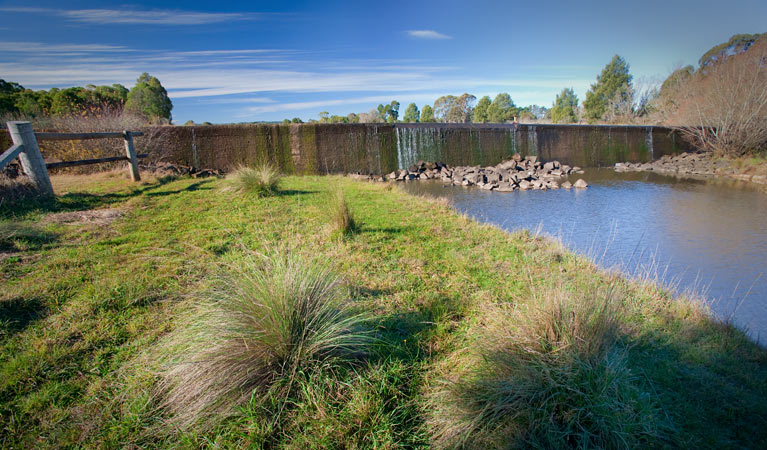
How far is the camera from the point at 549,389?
68.2 inches

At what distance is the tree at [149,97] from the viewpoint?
3081 centimetres

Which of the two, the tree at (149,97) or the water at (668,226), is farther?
the tree at (149,97)

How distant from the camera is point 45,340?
7.33 ft

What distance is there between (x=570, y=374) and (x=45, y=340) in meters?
3.24

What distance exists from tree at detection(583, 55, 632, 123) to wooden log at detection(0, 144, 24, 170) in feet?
169

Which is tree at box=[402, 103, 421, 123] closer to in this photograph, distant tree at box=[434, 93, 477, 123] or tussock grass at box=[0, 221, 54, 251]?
distant tree at box=[434, 93, 477, 123]

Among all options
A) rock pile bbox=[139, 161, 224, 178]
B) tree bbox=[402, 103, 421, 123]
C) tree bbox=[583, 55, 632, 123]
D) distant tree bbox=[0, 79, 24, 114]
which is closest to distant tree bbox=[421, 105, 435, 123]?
tree bbox=[402, 103, 421, 123]

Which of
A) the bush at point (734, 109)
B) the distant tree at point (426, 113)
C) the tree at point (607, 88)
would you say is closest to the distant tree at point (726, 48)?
the tree at point (607, 88)

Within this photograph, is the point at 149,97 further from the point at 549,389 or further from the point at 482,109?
the point at 482,109

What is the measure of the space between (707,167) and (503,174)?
39.3ft

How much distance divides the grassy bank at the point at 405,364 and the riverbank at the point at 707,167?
659 inches

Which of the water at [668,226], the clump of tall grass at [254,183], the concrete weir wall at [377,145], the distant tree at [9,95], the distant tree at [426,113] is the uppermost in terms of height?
the distant tree at [426,113]

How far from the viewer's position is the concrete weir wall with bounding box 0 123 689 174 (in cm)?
1205

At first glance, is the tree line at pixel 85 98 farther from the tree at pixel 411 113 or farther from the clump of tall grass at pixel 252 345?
A: the tree at pixel 411 113
